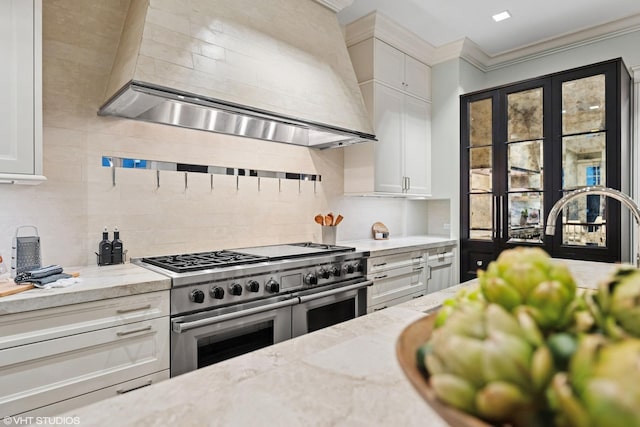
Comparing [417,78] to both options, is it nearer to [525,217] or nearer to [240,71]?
[525,217]

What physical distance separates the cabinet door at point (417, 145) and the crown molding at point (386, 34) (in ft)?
1.61

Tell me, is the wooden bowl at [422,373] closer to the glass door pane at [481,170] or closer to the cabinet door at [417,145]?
the cabinet door at [417,145]

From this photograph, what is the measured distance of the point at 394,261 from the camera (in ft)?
10.4

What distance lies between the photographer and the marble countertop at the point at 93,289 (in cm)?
141

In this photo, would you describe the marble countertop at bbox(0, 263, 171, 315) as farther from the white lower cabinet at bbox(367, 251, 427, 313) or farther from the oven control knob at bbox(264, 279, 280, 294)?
the white lower cabinet at bbox(367, 251, 427, 313)

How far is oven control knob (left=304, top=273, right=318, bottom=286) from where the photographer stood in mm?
2410

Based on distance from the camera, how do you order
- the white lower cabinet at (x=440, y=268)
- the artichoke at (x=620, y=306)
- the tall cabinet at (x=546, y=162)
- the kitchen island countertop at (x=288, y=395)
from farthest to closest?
the white lower cabinet at (x=440, y=268), the tall cabinet at (x=546, y=162), the kitchen island countertop at (x=288, y=395), the artichoke at (x=620, y=306)

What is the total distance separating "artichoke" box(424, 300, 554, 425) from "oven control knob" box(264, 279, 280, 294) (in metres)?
1.88

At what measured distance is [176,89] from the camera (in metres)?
1.92

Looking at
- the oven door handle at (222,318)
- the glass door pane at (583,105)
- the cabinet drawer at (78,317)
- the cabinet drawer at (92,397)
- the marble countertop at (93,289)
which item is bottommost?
the cabinet drawer at (92,397)

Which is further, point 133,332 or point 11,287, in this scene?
point 133,332

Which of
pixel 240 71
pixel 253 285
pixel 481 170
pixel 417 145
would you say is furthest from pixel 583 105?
pixel 253 285

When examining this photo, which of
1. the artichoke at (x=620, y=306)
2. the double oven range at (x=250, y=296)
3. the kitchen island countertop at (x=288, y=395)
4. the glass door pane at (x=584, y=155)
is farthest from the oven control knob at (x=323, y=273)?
the glass door pane at (x=584, y=155)

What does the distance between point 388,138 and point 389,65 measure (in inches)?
27.6
